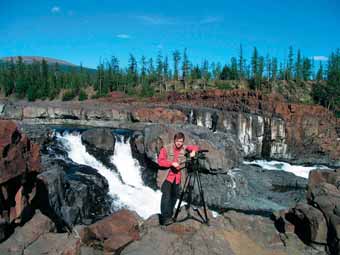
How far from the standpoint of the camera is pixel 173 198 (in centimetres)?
822

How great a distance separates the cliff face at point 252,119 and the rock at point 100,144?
13.8 metres

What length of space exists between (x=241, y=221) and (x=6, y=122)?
22.2 ft

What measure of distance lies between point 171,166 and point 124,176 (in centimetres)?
1822

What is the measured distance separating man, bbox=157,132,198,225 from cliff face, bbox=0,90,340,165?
30805 mm

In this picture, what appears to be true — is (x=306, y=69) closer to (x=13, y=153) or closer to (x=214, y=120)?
(x=214, y=120)

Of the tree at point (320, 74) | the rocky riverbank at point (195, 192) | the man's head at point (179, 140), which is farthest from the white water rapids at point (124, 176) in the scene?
the tree at point (320, 74)

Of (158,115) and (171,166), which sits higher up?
(158,115)

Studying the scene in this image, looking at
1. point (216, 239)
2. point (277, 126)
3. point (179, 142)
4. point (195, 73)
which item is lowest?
point (216, 239)

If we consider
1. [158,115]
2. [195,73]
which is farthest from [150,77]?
[158,115]

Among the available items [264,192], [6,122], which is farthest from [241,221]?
[264,192]

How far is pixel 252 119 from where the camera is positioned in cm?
3916

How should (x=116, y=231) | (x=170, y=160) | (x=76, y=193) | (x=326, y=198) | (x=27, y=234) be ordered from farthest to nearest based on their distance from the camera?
(x=76, y=193)
(x=326, y=198)
(x=116, y=231)
(x=170, y=160)
(x=27, y=234)

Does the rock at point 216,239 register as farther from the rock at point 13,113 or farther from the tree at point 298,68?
the tree at point 298,68

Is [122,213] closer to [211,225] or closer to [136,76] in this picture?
[211,225]
